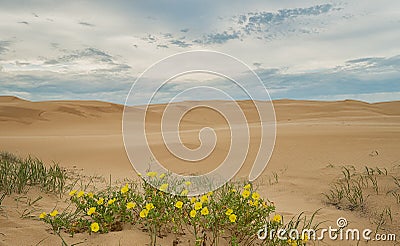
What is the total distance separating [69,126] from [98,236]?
19108 millimetres

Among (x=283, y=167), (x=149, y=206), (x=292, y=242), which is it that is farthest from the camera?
(x=283, y=167)

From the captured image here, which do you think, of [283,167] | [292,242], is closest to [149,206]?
→ [292,242]

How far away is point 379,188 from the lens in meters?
4.02

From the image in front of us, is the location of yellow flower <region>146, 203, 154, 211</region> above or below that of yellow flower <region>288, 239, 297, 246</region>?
above

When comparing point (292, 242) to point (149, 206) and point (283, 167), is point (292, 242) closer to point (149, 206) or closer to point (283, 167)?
point (149, 206)

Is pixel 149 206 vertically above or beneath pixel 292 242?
above

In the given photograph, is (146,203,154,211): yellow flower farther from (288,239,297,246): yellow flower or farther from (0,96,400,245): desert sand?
(288,239,297,246): yellow flower

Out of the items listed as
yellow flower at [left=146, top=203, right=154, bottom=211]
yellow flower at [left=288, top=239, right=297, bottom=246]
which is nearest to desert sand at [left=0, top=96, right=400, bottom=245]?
yellow flower at [left=146, top=203, right=154, bottom=211]

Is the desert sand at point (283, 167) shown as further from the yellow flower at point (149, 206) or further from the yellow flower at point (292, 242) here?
the yellow flower at point (292, 242)

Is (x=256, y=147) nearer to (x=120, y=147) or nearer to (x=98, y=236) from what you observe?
(x=120, y=147)

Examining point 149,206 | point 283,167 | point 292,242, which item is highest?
point 149,206

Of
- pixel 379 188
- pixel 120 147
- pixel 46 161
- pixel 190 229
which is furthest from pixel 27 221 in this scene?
pixel 120 147

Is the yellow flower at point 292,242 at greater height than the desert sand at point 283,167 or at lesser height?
lesser

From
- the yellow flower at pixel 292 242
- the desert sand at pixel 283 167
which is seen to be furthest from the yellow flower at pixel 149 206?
the yellow flower at pixel 292 242
